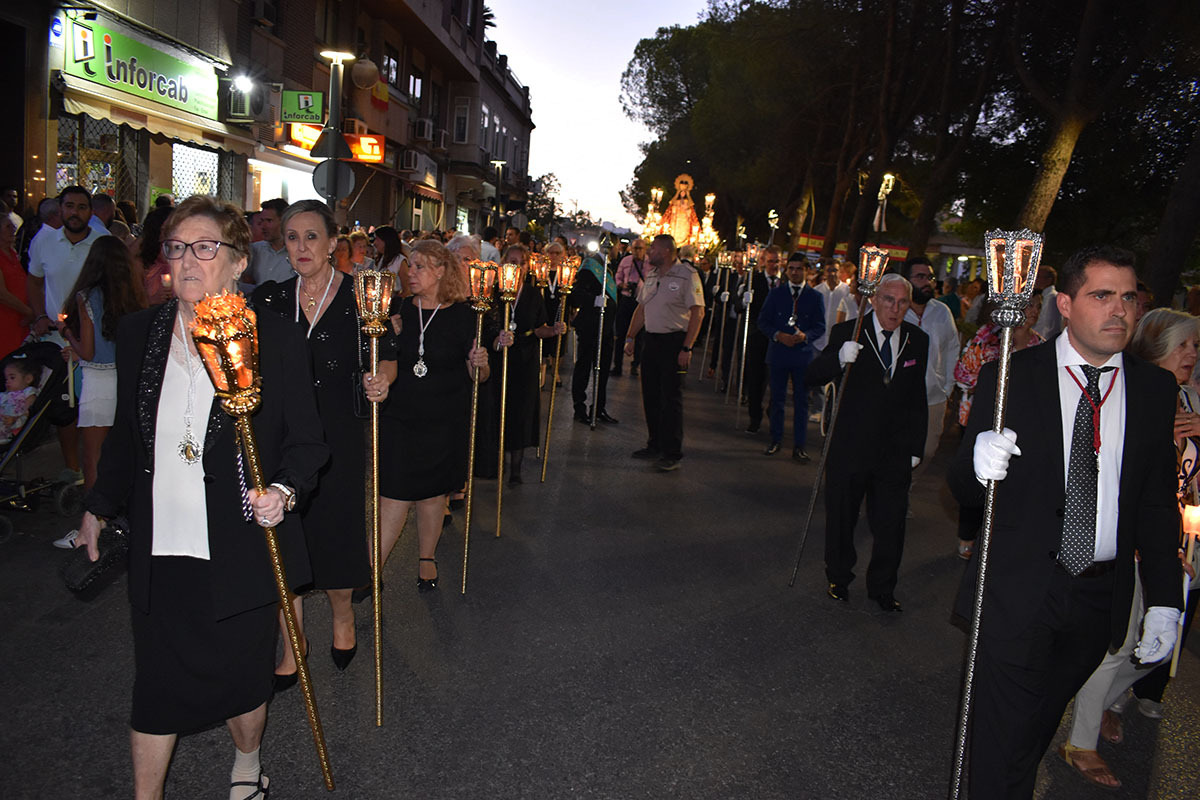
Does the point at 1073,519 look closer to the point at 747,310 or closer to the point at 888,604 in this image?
the point at 888,604

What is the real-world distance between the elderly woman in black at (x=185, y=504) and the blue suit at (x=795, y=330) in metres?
8.53

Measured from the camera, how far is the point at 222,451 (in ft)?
9.52

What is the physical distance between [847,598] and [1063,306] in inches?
133

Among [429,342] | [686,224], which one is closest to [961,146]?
[686,224]

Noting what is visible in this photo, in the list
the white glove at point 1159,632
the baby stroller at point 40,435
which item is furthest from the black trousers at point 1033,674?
the baby stroller at point 40,435

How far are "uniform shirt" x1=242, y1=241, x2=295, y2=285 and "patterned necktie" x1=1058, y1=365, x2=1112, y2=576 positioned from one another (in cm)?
638

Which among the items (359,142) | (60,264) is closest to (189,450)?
(60,264)

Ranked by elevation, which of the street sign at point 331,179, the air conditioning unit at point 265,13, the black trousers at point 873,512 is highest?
the air conditioning unit at point 265,13

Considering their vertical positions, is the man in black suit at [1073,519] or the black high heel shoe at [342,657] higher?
the man in black suit at [1073,519]

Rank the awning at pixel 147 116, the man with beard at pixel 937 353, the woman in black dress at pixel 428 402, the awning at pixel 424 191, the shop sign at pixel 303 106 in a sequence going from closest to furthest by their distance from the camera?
the woman in black dress at pixel 428 402, the man with beard at pixel 937 353, the awning at pixel 147 116, the shop sign at pixel 303 106, the awning at pixel 424 191

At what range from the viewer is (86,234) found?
7.54 meters

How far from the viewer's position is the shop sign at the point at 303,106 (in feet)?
62.5

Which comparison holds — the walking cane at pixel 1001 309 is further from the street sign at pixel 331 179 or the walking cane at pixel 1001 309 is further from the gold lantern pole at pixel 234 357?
the street sign at pixel 331 179

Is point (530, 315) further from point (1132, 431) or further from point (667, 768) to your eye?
point (1132, 431)
